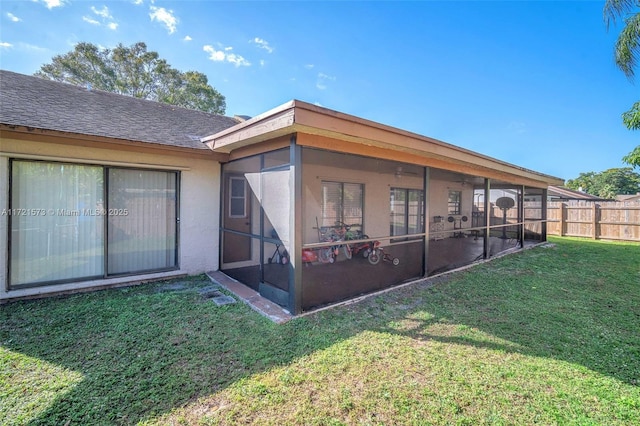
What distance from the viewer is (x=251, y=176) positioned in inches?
190

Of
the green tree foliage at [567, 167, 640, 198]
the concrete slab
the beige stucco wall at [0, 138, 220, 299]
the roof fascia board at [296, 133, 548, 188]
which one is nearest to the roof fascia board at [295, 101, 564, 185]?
the roof fascia board at [296, 133, 548, 188]

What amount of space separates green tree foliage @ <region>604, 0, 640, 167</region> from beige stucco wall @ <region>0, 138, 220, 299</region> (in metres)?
11.6

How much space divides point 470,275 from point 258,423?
5222 mm

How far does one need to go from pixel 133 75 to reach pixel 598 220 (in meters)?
27.9

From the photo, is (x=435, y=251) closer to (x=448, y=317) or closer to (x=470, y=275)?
(x=470, y=275)

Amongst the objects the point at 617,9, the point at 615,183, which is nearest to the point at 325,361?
the point at 617,9

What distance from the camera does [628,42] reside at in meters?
8.09

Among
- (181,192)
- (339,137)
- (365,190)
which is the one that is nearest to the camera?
(339,137)

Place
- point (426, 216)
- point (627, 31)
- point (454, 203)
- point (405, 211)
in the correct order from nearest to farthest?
point (426, 216)
point (627, 31)
point (405, 211)
point (454, 203)

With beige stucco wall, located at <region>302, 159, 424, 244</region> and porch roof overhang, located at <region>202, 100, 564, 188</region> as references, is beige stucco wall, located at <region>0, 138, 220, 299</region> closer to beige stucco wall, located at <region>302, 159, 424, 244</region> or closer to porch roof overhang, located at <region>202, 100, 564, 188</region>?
porch roof overhang, located at <region>202, 100, 564, 188</region>

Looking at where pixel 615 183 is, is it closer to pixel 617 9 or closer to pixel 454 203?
pixel 454 203

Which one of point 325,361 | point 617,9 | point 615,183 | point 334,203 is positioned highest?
point 617,9

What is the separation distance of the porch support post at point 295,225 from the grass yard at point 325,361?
31cm

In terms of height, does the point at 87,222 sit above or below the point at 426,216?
below
